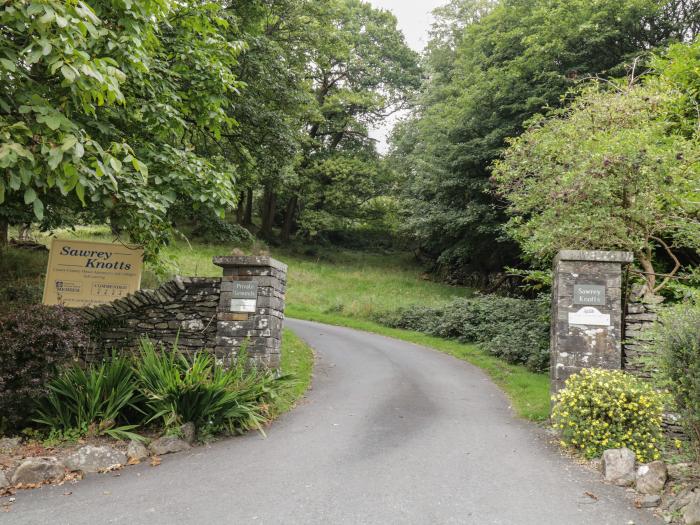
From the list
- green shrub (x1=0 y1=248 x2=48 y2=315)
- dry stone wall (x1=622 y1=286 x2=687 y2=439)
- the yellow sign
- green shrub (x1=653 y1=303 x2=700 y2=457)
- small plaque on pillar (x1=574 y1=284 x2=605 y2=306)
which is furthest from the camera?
green shrub (x1=0 y1=248 x2=48 y2=315)

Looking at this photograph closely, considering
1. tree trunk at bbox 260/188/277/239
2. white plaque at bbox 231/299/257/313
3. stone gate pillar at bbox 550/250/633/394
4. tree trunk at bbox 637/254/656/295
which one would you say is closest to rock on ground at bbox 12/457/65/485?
white plaque at bbox 231/299/257/313

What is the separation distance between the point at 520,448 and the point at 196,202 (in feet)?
19.8

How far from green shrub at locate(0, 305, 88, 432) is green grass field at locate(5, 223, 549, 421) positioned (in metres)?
3.51

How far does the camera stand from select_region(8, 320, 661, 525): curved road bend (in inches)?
167

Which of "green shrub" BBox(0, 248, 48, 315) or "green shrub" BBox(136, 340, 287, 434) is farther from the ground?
"green shrub" BBox(0, 248, 48, 315)

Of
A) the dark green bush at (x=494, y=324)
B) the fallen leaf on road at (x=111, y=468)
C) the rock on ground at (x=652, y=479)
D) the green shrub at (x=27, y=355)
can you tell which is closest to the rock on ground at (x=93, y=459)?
the fallen leaf on road at (x=111, y=468)

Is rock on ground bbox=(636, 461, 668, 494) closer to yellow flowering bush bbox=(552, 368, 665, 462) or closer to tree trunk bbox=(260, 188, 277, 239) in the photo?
yellow flowering bush bbox=(552, 368, 665, 462)

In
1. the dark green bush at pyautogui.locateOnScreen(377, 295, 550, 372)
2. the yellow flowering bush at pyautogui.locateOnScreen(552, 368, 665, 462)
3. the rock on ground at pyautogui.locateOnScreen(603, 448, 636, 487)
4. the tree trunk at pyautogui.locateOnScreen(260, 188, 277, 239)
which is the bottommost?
the rock on ground at pyautogui.locateOnScreen(603, 448, 636, 487)

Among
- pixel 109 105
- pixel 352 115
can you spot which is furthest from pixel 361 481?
pixel 352 115

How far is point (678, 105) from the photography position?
10500 millimetres

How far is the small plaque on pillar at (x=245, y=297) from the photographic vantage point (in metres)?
7.77

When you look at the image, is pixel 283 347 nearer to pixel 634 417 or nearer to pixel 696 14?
pixel 634 417

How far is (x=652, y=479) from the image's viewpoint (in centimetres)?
472

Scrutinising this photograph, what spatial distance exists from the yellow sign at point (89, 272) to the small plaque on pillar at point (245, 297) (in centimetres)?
191
